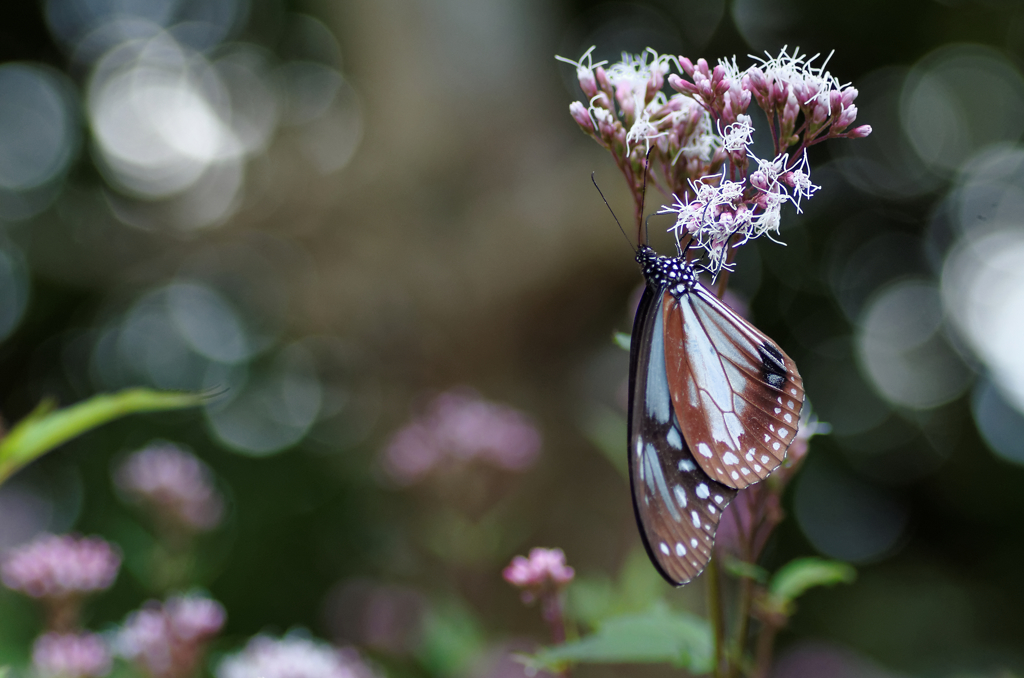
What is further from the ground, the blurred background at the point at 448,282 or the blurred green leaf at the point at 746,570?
the blurred background at the point at 448,282

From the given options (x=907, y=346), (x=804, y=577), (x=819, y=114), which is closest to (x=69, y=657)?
(x=804, y=577)

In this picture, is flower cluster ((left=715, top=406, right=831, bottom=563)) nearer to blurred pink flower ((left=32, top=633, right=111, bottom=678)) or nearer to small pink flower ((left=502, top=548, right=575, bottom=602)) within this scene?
small pink flower ((left=502, top=548, right=575, bottom=602))

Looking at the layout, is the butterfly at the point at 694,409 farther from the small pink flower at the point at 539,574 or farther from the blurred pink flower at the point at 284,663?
the blurred pink flower at the point at 284,663

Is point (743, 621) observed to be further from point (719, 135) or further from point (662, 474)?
point (719, 135)

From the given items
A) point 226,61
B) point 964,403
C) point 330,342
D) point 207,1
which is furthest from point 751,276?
point 207,1

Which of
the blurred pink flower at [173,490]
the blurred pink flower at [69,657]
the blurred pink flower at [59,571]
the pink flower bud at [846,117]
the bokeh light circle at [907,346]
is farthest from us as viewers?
the bokeh light circle at [907,346]

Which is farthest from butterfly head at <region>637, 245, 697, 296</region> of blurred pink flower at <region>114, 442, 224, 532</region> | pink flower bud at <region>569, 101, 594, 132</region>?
blurred pink flower at <region>114, 442, 224, 532</region>

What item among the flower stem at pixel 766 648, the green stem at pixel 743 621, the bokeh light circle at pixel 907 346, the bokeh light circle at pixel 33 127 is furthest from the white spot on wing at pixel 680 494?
the bokeh light circle at pixel 33 127
